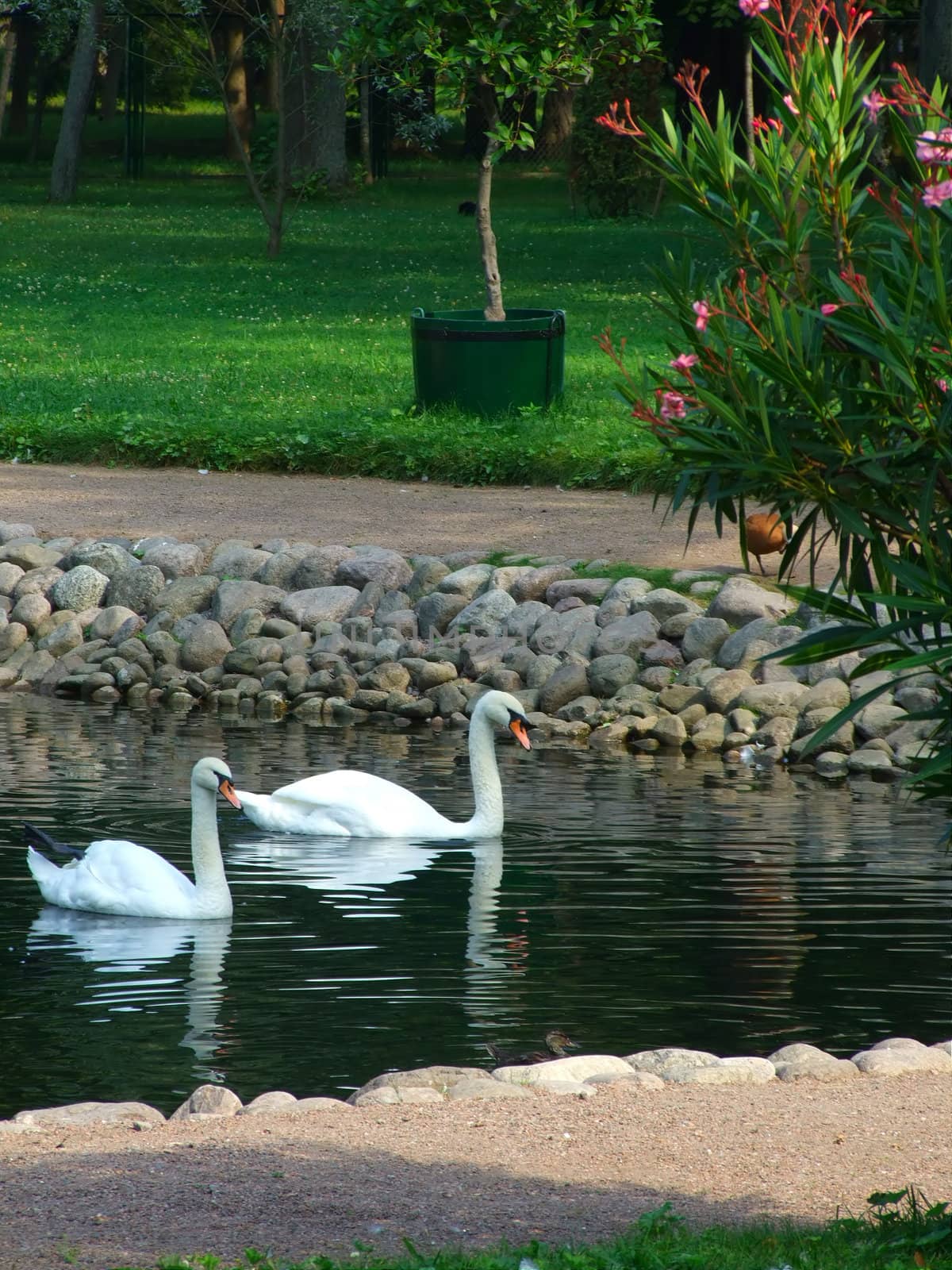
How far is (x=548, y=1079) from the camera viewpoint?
539cm

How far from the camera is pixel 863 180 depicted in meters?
26.3

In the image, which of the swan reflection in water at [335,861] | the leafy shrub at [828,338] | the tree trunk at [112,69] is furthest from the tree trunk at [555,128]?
the leafy shrub at [828,338]

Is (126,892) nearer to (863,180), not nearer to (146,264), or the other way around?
(863,180)

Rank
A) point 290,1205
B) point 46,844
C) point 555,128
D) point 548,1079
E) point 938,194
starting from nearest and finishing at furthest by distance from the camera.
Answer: point 938,194, point 290,1205, point 548,1079, point 46,844, point 555,128

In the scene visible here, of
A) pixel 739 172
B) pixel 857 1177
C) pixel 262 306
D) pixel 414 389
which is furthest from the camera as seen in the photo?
pixel 262 306

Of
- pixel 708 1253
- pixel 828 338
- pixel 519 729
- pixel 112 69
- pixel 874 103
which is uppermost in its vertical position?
pixel 112 69

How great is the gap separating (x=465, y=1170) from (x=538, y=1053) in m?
1.40

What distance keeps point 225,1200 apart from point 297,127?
3589 centimetres

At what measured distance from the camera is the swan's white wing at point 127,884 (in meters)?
7.60

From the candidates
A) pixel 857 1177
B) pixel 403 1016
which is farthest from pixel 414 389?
pixel 857 1177

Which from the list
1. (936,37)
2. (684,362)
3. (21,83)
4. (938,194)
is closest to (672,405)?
(684,362)

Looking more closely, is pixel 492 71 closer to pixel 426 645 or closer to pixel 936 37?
pixel 426 645

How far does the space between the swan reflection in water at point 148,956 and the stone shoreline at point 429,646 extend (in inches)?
160

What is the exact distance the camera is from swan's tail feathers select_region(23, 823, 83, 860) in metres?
7.95
